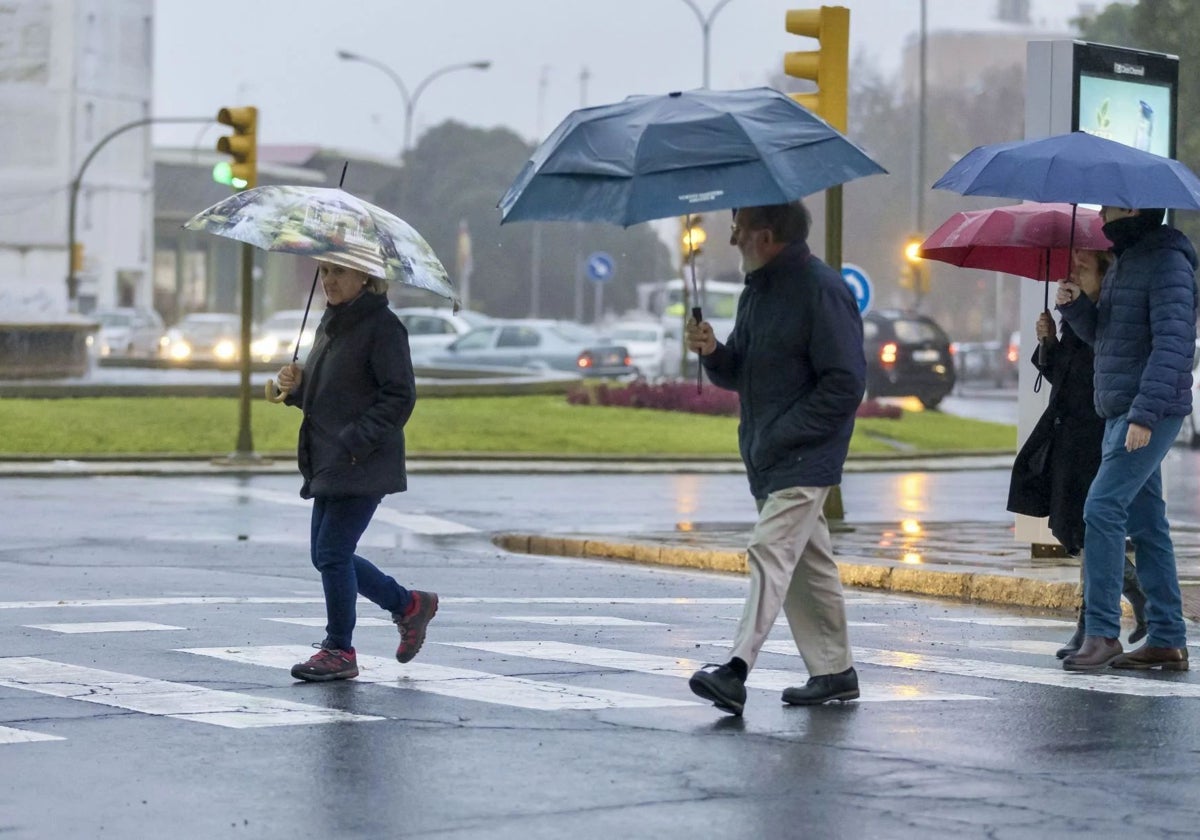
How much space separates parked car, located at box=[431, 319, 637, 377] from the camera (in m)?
43.4

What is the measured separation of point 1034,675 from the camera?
8.86m

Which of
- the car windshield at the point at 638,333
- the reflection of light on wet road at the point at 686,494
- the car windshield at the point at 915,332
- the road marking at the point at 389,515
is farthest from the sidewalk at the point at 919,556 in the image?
the car windshield at the point at 638,333

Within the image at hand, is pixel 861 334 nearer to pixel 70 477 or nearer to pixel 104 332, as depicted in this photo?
pixel 70 477

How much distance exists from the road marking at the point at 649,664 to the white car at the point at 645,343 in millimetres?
42688

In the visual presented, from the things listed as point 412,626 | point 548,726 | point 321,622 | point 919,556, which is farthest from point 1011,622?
point 548,726

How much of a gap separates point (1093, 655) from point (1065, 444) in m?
0.95

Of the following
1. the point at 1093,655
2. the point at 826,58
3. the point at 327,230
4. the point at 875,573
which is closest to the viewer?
the point at 327,230

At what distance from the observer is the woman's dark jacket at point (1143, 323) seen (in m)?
8.70

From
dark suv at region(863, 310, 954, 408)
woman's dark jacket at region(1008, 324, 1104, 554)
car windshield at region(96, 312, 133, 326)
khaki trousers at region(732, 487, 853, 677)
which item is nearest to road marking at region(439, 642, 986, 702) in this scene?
khaki trousers at region(732, 487, 853, 677)

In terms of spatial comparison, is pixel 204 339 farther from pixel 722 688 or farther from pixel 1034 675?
pixel 722 688

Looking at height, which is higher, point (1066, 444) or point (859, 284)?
point (859, 284)

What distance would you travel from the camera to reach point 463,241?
278 feet

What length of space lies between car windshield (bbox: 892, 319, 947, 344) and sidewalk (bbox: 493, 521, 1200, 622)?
2366 centimetres

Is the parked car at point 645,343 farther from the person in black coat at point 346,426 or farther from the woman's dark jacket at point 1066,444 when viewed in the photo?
the person in black coat at point 346,426
